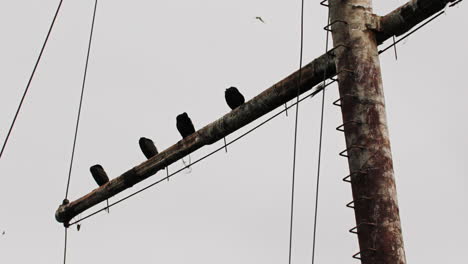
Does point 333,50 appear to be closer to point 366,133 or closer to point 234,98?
point 366,133

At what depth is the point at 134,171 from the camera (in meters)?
12.4

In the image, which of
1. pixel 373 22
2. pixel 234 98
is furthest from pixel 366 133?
pixel 234 98

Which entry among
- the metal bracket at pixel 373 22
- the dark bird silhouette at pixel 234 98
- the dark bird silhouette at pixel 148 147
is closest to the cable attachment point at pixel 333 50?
the metal bracket at pixel 373 22

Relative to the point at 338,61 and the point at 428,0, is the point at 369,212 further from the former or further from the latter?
the point at 428,0

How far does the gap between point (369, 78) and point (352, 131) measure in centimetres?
51

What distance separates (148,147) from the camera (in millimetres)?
12570

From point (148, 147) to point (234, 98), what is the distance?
2.19 metres

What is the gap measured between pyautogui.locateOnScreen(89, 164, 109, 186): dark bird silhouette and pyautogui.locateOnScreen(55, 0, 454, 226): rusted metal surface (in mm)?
197

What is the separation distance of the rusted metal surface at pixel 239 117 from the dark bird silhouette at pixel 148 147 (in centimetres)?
21

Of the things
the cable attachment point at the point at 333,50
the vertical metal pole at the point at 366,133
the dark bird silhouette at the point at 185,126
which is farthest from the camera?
the dark bird silhouette at the point at 185,126

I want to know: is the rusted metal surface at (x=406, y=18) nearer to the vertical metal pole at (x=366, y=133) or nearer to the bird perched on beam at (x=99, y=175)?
the vertical metal pole at (x=366, y=133)

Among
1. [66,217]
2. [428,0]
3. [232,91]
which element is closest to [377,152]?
[428,0]

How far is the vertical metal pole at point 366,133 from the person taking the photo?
7.72m

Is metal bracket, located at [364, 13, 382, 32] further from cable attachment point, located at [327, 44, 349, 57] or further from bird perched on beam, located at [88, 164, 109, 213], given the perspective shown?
bird perched on beam, located at [88, 164, 109, 213]
